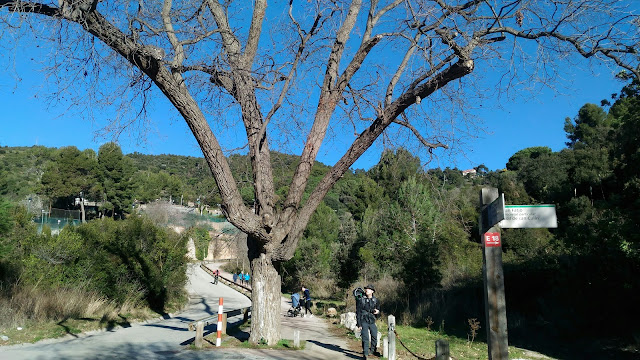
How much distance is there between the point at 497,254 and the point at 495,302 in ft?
1.81

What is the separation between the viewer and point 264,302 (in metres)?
9.20

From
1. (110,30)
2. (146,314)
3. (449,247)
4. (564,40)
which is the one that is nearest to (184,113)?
(110,30)

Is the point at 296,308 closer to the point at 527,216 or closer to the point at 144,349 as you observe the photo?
the point at 144,349

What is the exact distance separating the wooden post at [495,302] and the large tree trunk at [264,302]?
5014 mm

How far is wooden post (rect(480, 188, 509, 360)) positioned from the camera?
518cm

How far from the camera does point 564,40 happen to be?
8.05 m

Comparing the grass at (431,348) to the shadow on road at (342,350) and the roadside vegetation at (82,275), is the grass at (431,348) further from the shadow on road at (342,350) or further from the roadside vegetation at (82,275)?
the roadside vegetation at (82,275)

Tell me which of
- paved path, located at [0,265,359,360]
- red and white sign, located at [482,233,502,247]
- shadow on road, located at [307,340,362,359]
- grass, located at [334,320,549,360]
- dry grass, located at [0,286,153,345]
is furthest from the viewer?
dry grass, located at [0,286,153,345]

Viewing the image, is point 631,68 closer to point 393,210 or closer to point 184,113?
point 184,113

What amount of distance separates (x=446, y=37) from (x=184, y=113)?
4965 mm

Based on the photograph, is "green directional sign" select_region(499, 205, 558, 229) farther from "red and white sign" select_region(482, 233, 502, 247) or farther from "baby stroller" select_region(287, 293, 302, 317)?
"baby stroller" select_region(287, 293, 302, 317)

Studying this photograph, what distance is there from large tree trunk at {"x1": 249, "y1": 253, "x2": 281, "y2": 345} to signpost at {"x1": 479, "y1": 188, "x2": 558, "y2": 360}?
16.4ft

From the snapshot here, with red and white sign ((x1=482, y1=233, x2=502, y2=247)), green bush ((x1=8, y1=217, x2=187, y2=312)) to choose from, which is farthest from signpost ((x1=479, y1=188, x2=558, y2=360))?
green bush ((x1=8, y1=217, x2=187, y2=312))

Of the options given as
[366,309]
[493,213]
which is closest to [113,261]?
[366,309]
